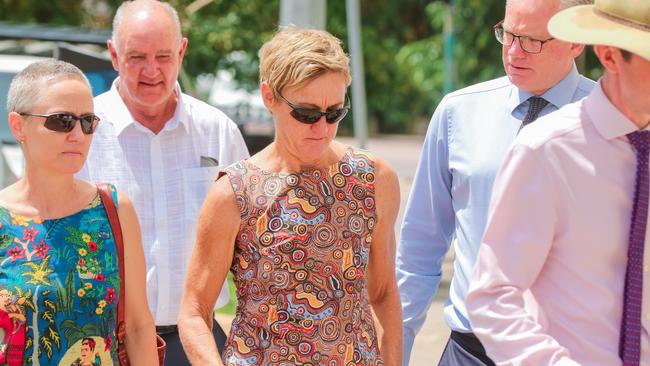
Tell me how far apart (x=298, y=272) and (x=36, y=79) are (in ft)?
2.99

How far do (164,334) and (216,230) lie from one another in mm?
1115

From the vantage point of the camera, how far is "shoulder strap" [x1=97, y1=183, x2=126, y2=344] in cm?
328

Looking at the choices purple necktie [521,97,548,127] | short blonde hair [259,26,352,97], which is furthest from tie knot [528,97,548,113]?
short blonde hair [259,26,352,97]

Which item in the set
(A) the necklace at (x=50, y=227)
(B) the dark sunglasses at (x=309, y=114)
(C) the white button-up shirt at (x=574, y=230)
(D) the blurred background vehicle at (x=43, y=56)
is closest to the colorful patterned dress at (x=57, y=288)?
(A) the necklace at (x=50, y=227)

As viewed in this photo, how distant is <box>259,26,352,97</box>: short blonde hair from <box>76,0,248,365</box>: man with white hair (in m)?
1.08

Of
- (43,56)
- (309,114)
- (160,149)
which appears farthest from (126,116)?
Answer: (43,56)

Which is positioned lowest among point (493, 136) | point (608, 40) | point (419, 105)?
point (419, 105)

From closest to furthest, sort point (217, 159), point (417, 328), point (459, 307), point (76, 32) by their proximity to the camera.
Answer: point (459, 307) < point (417, 328) < point (217, 159) < point (76, 32)

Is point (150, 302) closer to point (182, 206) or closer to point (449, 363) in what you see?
point (182, 206)

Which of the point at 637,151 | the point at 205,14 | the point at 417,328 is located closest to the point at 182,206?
the point at 417,328

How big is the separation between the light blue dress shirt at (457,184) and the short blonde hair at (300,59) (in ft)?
2.37

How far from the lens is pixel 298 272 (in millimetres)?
3229

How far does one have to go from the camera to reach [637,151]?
2600mm

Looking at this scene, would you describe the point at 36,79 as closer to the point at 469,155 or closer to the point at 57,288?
the point at 57,288
